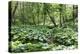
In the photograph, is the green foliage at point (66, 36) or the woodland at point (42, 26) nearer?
the woodland at point (42, 26)

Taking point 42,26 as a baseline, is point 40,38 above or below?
below

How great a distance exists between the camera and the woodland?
2.06 metres

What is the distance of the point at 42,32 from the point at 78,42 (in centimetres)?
58

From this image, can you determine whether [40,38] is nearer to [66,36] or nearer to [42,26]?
[42,26]

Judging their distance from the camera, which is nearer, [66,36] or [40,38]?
[40,38]

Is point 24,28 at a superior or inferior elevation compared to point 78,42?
superior

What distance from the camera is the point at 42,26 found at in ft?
7.14

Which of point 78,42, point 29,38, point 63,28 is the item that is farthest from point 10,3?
point 78,42

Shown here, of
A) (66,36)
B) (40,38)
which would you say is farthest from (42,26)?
(66,36)

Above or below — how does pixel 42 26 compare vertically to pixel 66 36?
above

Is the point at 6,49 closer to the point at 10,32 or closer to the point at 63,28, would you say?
the point at 10,32

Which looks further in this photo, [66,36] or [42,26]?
[66,36]

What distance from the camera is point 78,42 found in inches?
92.3

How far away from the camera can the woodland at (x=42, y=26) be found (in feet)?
6.75
